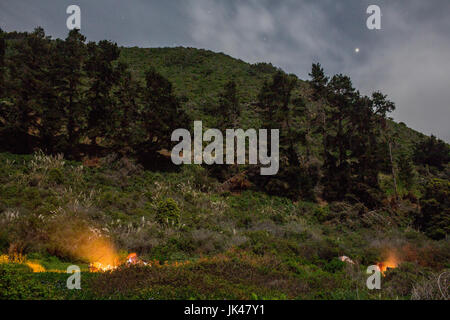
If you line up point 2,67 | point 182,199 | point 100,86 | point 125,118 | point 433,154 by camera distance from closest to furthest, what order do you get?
point 182,199 < point 2,67 < point 100,86 < point 125,118 < point 433,154

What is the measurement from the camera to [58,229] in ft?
35.2

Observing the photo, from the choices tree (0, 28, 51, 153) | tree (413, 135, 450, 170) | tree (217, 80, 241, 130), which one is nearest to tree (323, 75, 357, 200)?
tree (217, 80, 241, 130)

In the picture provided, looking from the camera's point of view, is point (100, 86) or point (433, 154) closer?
point (100, 86)

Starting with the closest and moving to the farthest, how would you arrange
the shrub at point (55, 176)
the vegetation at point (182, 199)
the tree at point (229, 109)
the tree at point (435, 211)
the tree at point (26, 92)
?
the vegetation at point (182, 199), the tree at point (435, 211), the shrub at point (55, 176), the tree at point (26, 92), the tree at point (229, 109)

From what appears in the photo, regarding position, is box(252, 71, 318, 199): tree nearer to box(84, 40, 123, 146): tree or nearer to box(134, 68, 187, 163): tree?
box(134, 68, 187, 163): tree

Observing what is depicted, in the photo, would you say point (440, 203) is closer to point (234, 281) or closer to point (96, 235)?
point (234, 281)

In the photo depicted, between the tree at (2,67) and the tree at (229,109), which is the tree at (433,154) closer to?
the tree at (229,109)

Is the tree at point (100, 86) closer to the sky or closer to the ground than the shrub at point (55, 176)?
closer to the sky

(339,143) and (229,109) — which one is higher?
(229,109)

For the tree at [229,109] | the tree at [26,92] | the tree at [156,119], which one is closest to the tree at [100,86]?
the tree at [156,119]

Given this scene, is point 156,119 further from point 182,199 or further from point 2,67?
point 2,67

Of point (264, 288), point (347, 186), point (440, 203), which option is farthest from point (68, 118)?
point (440, 203)

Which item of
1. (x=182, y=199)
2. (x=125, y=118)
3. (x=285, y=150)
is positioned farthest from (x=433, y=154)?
(x=125, y=118)
